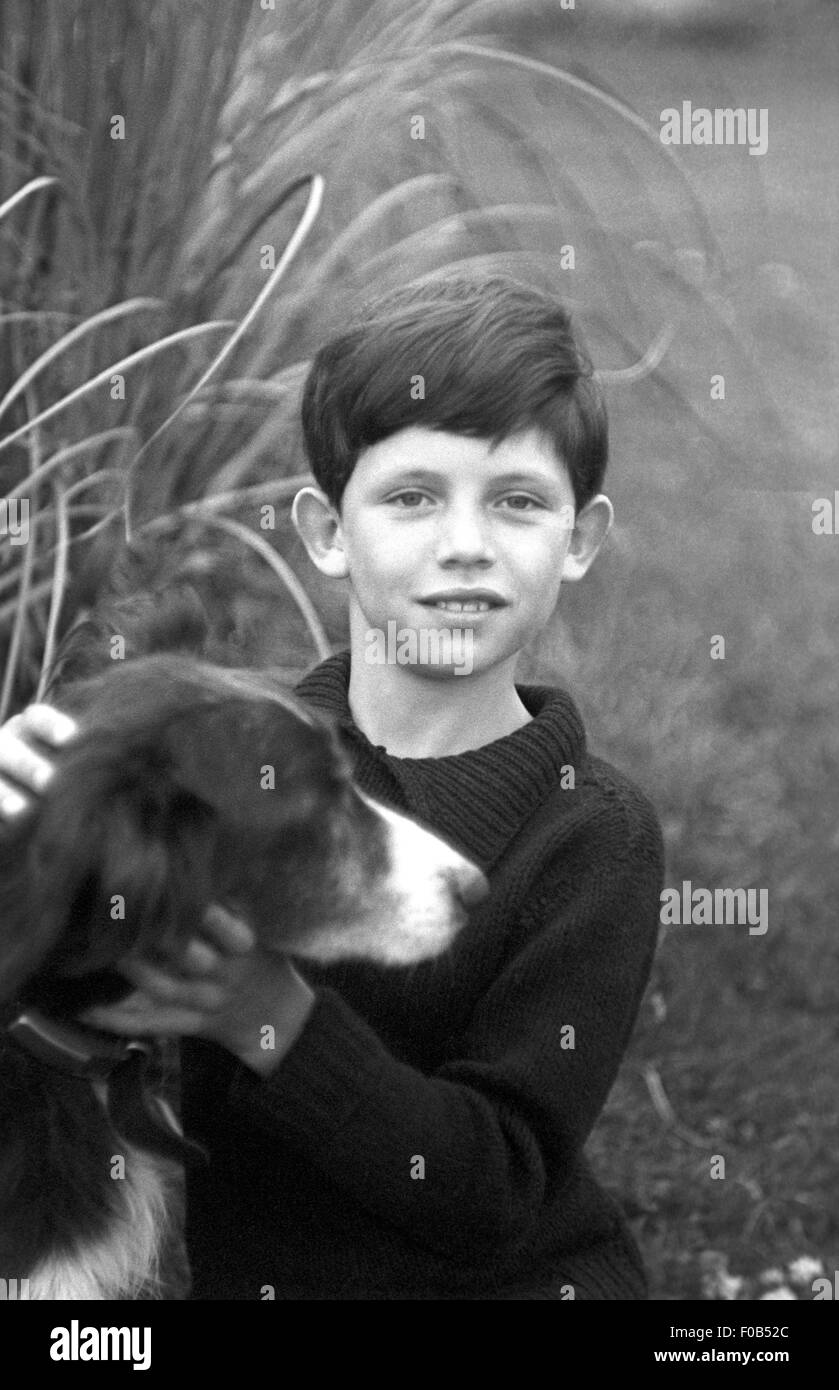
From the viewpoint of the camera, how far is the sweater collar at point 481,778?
7.91 ft

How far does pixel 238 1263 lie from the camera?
7.99ft

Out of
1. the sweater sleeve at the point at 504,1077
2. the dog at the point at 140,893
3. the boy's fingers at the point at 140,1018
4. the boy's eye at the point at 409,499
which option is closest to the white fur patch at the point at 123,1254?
the dog at the point at 140,893

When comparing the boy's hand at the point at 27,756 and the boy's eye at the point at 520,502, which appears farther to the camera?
the boy's eye at the point at 520,502

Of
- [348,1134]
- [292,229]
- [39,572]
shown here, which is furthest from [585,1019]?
[292,229]

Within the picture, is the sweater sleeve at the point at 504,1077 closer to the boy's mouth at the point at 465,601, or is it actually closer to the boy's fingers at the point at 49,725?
the boy's mouth at the point at 465,601

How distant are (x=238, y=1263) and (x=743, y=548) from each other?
2392 millimetres

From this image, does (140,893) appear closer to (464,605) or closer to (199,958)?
(199,958)

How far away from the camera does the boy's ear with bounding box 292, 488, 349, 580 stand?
2621 millimetres

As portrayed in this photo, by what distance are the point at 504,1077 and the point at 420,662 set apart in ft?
1.92

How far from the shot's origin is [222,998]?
2.09 meters

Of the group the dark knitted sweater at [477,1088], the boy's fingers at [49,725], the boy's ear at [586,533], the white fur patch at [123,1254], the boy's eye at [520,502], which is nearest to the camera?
the boy's fingers at [49,725]

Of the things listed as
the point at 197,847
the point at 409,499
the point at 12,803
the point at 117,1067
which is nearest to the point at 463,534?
the point at 409,499

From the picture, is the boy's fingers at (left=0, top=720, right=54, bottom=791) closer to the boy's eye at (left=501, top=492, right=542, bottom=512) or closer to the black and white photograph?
the black and white photograph
